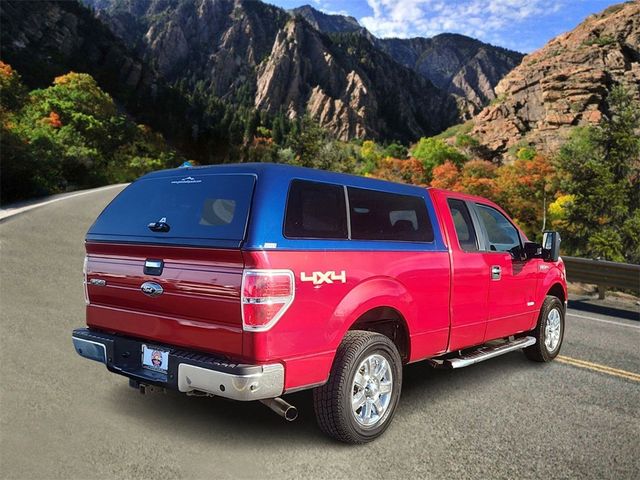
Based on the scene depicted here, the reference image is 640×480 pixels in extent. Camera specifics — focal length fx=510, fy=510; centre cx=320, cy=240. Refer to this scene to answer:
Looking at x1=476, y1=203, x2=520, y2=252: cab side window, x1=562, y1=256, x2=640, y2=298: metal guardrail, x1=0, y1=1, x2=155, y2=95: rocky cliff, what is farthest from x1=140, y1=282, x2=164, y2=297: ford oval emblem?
x1=0, y1=1, x2=155, y2=95: rocky cliff

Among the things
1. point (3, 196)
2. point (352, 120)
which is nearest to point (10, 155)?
point (3, 196)

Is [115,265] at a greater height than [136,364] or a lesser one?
greater

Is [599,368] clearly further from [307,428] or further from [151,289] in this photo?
Result: [151,289]

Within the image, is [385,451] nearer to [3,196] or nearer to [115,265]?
[115,265]

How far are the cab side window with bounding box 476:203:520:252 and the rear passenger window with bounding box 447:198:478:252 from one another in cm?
41

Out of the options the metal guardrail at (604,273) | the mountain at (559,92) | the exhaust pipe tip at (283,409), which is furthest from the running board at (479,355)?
the mountain at (559,92)

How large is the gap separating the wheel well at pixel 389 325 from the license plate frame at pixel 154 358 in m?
1.38

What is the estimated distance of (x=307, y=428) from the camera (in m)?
3.93

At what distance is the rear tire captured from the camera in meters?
6.05

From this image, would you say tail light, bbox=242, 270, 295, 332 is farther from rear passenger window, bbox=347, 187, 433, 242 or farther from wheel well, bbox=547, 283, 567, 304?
wheel well, bbox=547, 283, 567, 304

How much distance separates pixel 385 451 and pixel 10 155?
2387 centimetres

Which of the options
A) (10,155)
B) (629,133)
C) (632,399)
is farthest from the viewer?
(629,133)

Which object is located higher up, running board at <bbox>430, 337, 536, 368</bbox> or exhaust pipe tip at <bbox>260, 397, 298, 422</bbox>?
exhaust pipe tip at <bbox>260, 397, 298, 422</bbox>

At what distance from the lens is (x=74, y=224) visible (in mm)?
15117
